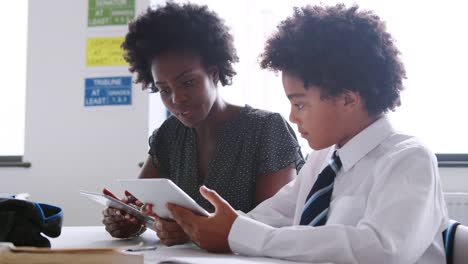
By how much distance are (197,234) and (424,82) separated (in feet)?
6.40

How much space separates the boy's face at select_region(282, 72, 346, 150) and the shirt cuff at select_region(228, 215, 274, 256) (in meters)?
0.26

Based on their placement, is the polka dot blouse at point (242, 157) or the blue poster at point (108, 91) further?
the blue poster at point (108, 91)

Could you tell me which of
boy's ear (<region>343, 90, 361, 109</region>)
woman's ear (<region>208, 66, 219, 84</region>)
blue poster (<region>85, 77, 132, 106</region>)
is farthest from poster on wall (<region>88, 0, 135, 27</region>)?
boy's ear (<region>343, 90, 361, 109</region>)

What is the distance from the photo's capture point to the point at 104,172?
289 centimetres

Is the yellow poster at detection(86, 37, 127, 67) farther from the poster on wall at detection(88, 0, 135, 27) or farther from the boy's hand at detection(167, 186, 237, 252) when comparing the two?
the boy's hand at detection(167, 186, 237, 252)

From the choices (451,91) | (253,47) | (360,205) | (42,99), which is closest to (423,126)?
(451,91)

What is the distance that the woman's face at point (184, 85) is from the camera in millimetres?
1581

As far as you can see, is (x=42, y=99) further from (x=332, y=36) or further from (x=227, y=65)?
(x=332, y=36)

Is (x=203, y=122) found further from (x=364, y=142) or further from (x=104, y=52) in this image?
(x=104, y=52)

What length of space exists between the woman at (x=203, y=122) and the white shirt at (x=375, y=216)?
514 mm

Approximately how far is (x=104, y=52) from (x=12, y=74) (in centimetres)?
70

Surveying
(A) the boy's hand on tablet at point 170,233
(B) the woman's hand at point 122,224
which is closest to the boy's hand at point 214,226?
(A) the boy's hand on tablet at point 170,233

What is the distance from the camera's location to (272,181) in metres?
1.60

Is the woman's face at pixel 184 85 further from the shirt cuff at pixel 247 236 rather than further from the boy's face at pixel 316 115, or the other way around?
the shirt cuff at pixel 247 236
